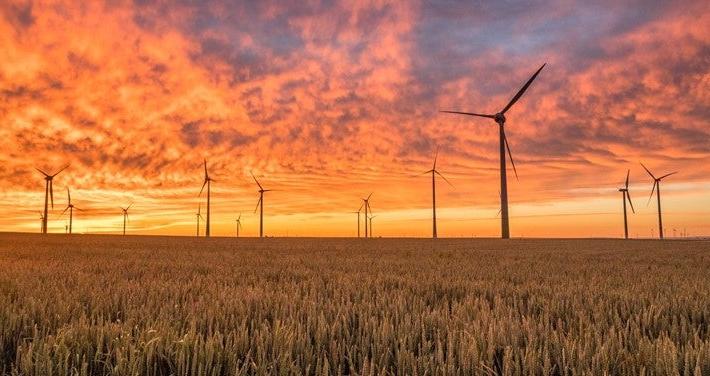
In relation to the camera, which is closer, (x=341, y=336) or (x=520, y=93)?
(x=341, y=336)

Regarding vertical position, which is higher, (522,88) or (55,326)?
(522,88)

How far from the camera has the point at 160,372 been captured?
320 centimetres

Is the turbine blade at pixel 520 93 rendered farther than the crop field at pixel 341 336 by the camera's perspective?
Yes

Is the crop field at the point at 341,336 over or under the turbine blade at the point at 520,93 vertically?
under

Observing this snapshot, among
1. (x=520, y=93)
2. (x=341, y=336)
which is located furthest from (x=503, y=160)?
(x=341, y=336)

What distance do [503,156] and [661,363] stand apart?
60952 mm

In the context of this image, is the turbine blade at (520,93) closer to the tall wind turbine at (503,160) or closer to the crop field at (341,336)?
the tall wind turbine at (503,160)

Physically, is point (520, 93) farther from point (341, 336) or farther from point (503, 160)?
point (341, 336)

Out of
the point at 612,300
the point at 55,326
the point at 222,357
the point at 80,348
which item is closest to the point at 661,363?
the point at 222,357

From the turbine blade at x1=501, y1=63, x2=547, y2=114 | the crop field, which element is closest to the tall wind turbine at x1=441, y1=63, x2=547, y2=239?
the turbine blade at x1=501, y1=63, x2=547, y2=114

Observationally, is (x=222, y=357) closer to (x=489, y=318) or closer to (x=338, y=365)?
(x=338, y=365)

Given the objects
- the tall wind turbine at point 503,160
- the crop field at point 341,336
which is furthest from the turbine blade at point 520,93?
the crop field at point 341,336

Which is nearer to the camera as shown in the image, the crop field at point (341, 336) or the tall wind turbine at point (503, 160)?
the crop field at point (341, 336)

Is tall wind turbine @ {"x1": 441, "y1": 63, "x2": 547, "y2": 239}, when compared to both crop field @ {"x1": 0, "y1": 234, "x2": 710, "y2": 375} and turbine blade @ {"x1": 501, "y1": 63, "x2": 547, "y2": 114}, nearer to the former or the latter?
turbine blade @ {"x1": 501, "y1": 63, "x2": 547, "y2": 114}
